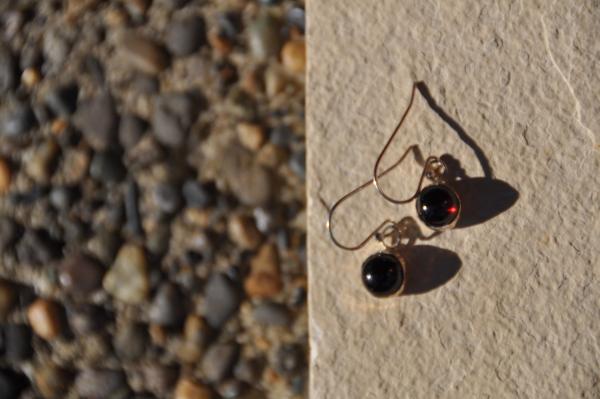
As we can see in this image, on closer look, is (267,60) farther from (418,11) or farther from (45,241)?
(45,241)

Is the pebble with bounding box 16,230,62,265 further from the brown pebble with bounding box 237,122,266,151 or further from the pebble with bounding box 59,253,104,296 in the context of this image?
the brown pebble with bounding box 237,122,266,151

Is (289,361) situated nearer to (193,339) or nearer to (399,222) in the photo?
(193,339)

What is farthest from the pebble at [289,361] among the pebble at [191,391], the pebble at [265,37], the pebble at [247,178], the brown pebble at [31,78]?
the brown pebble at [31,78]

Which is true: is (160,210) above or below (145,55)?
below

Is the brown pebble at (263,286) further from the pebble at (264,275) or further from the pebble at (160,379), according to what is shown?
the pebble at (160,379)

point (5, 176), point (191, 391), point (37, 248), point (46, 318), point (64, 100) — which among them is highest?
point (64, 100)

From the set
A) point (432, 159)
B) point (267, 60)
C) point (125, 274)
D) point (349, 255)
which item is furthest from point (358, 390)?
point (267, 60)

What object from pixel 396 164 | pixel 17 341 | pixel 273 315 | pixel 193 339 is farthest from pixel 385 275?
pixel 17 341
